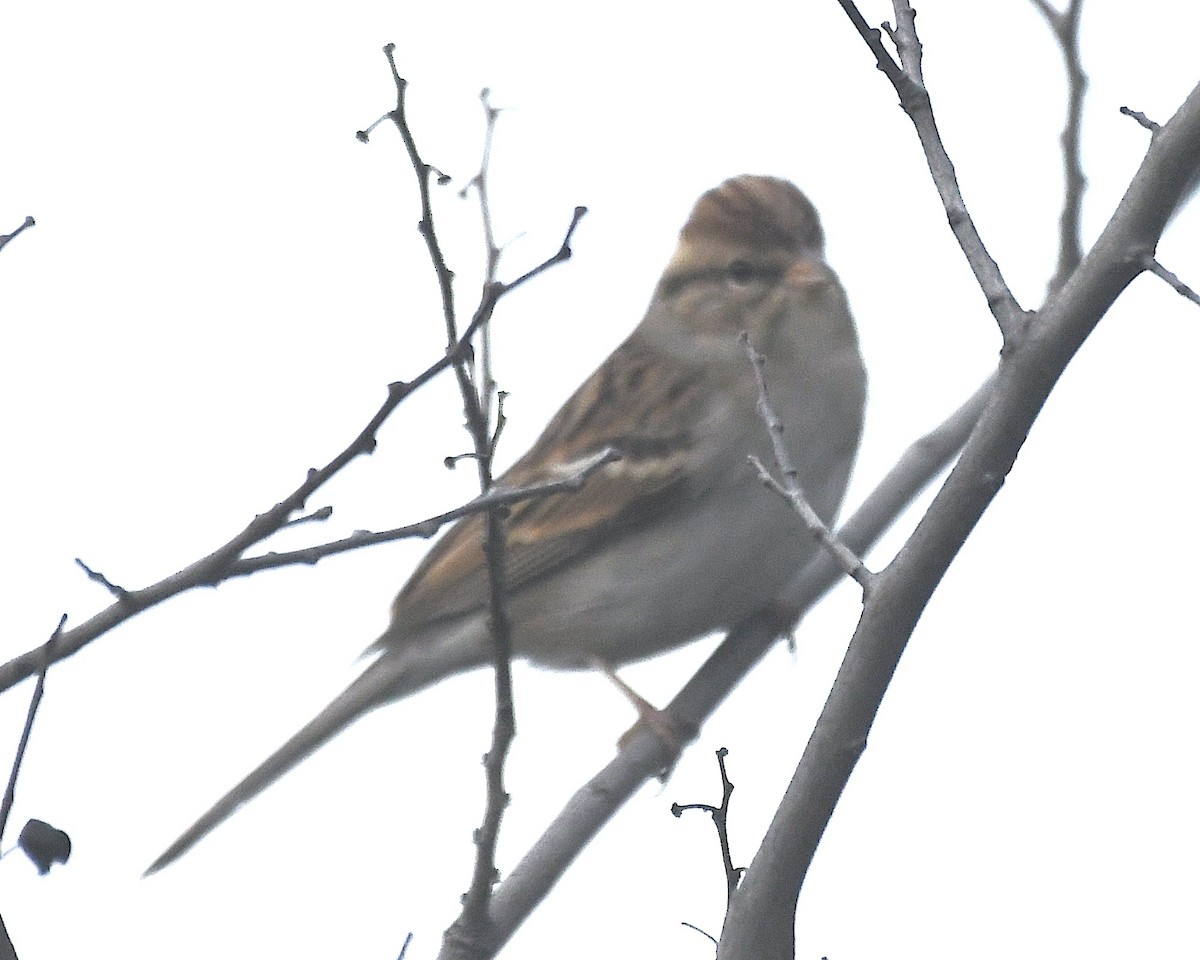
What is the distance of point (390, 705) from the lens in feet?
21.4

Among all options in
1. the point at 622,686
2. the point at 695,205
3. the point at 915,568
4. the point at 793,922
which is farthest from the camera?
the point at 695,205

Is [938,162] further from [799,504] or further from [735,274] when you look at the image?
[735,274]

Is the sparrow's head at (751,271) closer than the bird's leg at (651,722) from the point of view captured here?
No

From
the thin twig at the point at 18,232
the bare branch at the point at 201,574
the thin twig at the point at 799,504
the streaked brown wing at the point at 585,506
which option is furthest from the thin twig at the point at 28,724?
the streaked brown wing at the point at 585,506

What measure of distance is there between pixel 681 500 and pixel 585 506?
422 mm

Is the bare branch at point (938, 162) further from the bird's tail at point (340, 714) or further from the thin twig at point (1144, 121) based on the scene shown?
the bird's tail at point (340, 714)

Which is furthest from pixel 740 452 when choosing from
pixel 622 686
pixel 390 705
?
pixel 390 705

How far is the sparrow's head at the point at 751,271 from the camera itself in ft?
22.3

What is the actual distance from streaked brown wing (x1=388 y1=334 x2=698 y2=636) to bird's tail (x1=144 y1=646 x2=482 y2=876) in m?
0.19

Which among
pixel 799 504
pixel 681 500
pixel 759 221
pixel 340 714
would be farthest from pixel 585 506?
pixel 799 504

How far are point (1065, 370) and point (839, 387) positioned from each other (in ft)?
10.1

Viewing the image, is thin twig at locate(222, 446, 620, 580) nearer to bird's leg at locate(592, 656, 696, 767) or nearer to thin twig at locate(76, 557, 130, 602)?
thin twig at locate(76, 557, 130, 602)

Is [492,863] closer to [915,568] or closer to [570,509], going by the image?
[915,568]

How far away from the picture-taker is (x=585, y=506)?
Result: 681 centimetres
